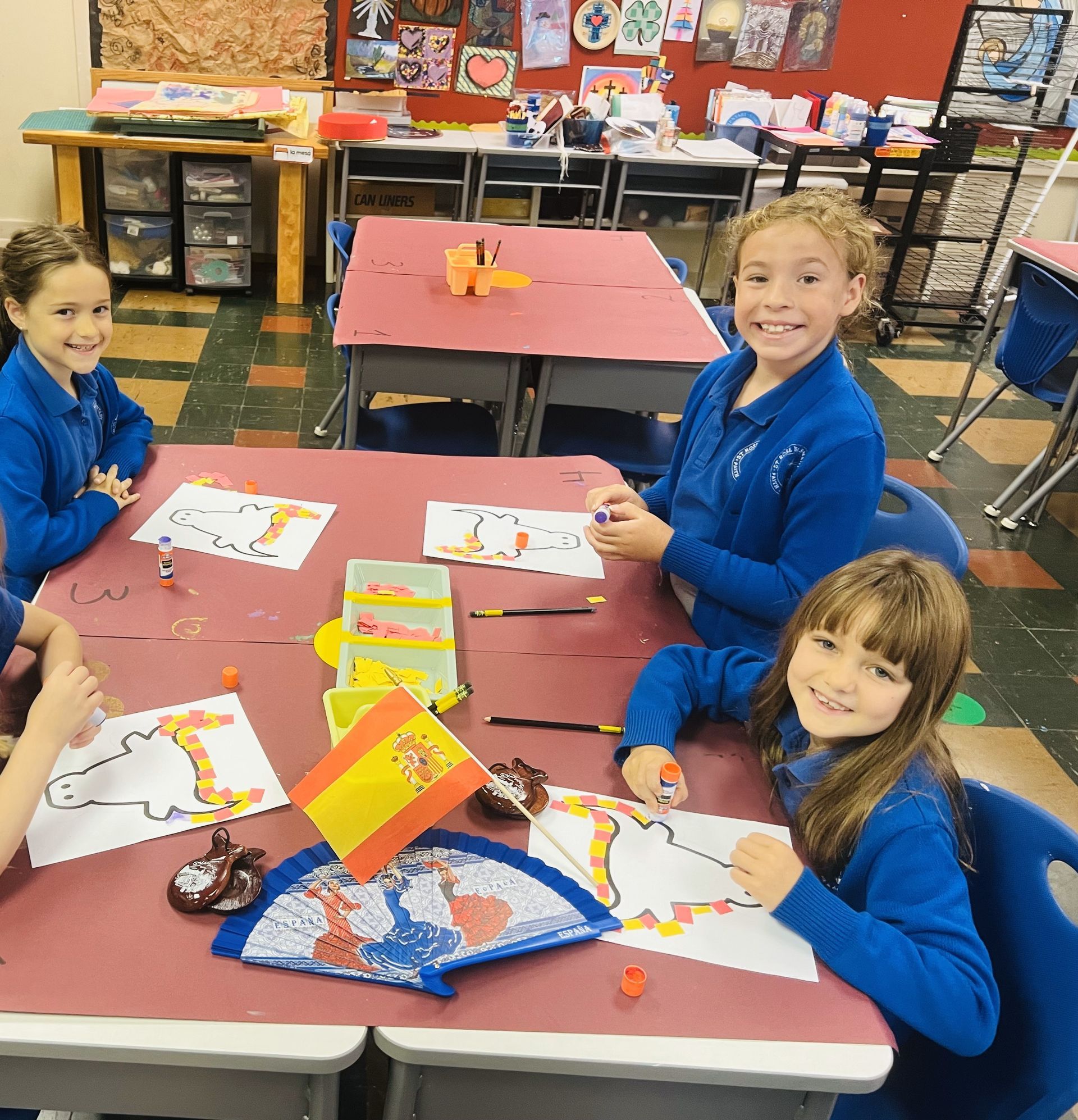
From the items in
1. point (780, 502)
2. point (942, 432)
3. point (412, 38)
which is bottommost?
point (942, 432)

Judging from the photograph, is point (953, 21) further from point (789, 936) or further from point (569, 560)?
point (789, 936)

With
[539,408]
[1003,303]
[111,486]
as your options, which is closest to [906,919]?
[111,486]

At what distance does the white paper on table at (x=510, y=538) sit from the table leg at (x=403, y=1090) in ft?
2.87

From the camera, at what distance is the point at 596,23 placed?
519 centimetres

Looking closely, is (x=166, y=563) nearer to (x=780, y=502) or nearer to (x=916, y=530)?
(x=780, y=502)

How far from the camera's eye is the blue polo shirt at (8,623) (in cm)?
134

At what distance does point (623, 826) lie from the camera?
3.98 ft

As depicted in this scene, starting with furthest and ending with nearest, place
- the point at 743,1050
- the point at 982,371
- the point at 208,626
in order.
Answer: the point at 982,371 → the point at 208,626 → the point at 743,1050

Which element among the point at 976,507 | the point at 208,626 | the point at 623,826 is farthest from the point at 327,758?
the point at 976,507

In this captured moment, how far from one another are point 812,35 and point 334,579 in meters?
4.96

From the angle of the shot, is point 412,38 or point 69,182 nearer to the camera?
point 69,182

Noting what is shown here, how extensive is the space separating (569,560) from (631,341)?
1.21 meters

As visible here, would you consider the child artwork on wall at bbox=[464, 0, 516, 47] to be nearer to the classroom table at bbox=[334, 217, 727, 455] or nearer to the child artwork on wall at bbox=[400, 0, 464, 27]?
the child artwork on wall at bbox=[400, 0, 464, 27]

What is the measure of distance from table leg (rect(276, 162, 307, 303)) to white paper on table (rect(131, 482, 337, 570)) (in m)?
3.30
